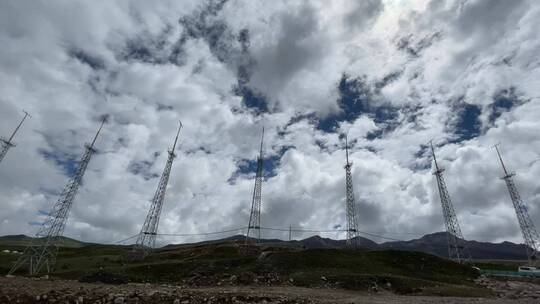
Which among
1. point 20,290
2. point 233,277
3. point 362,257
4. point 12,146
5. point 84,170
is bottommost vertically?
point 20,290

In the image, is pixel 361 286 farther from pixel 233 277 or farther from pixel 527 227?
pixel 527 227

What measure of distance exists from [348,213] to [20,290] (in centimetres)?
7059

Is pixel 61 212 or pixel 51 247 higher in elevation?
pixel 61 212

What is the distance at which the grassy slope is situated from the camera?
142ft

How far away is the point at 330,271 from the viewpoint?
48438 millimetres

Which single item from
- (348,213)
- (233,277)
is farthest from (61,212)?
(348,213)

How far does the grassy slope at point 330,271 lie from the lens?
142 feet

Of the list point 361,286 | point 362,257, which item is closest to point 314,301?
point 361,286

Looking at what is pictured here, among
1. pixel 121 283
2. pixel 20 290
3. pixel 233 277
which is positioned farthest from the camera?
pixel 233 277

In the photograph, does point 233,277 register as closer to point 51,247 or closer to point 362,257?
point 362,257

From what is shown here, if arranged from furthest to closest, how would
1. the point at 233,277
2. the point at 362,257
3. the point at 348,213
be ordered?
the point at 348,213 < the point at 362,257 < the point at 233,277

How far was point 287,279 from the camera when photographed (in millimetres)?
44625

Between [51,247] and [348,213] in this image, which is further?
[348,213]

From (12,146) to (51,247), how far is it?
25733mm
